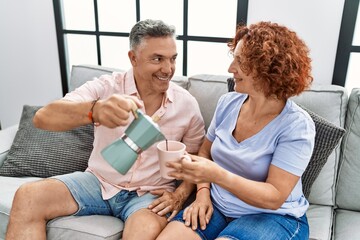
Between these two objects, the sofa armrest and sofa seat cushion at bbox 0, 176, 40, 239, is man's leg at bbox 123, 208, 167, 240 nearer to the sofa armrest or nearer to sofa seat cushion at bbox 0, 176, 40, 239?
sofa seat cushion at bbox 0, 176, 40, 239

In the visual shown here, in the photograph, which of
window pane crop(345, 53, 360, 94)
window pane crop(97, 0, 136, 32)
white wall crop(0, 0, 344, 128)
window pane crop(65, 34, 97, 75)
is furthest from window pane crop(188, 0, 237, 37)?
window pane crop(65, 34, 97, 75)

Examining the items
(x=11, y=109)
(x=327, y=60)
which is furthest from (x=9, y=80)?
(x=327, y=60)

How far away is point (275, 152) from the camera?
3.84 ft

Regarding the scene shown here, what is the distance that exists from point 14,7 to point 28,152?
1349 mm

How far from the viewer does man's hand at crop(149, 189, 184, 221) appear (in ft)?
4.43

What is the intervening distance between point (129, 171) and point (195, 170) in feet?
1.61

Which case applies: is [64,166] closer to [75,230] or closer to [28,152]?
[28,152]

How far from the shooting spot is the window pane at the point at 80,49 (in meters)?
2.62

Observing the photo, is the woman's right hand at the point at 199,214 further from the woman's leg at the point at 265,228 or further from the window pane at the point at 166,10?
the window pane at the point at 166,10

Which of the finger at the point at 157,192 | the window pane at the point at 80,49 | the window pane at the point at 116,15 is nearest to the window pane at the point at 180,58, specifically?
the window pane at the point at 116,15

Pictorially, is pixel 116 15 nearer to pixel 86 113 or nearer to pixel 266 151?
pixel 86 113

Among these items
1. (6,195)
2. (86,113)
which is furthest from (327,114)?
(6,195)

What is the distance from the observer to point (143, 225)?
4.18 feet

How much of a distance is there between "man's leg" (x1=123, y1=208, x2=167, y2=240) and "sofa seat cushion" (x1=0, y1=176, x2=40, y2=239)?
0.55 m
